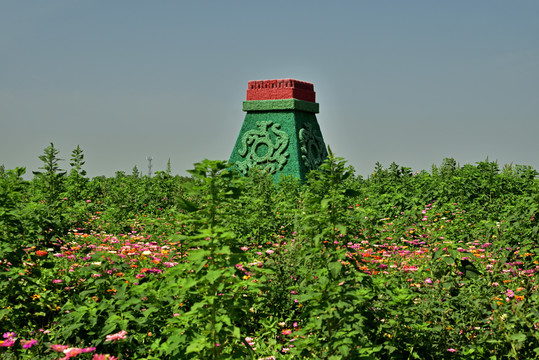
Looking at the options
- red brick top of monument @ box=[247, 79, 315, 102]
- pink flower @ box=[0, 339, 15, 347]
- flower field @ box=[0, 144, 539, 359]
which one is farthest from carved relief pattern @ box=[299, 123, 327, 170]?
pink flower @ box=[0, 339, 15, 347]

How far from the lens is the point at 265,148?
46.7 ft

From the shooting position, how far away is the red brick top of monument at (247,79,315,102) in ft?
47.3

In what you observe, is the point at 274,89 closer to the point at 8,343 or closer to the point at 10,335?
the point at 10,335

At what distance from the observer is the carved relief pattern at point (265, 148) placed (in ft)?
45.6

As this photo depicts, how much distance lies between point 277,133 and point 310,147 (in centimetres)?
114

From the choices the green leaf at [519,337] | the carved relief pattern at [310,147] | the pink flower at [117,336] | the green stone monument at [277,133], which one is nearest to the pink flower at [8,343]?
the pink flower at [117,336]

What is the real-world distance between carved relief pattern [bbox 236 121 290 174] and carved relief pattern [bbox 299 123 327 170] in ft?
1.51

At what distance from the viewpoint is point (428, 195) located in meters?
10.9

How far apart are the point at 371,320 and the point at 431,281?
3.52ft

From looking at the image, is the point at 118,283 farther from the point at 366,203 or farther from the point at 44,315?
the point at 366,203

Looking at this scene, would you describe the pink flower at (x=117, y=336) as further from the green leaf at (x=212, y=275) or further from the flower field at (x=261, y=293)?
the green leaf at (x=212, y=275)

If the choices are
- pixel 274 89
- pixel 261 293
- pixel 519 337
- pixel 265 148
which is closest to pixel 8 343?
pixel 261 293

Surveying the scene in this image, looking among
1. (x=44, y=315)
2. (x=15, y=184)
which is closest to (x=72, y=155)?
(x=15, y=184)

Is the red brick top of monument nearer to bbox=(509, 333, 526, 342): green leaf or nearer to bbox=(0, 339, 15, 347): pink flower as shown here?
bbox=(509, 333, 526, 342): green leaf
